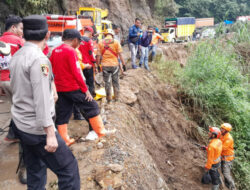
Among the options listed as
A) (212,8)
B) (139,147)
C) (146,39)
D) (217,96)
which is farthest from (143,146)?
(212,8)

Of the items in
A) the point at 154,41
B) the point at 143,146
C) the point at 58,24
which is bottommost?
the point at 143,146

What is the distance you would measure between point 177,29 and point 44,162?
27.6 metres

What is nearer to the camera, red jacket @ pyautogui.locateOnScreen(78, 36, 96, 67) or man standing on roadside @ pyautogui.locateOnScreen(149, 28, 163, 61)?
red jacket @ pyautogui.locateOnScreen(78, 36, 96, 67)

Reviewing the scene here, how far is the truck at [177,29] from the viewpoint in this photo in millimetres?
24958

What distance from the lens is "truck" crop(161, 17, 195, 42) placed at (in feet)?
81.9

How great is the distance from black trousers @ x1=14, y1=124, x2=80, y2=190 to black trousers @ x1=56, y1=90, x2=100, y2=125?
135 centimetres

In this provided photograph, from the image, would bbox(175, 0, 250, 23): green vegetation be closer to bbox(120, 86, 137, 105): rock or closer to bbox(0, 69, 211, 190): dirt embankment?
bbox(0, 69, 211, 190): dirt embankment

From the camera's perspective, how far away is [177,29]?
2697cm

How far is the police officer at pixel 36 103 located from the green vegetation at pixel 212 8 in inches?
1643

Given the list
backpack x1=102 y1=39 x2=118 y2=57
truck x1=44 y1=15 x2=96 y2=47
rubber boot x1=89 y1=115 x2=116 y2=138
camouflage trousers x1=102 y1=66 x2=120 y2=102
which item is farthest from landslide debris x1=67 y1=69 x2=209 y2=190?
truck x1=44 y1=15 x2=96 y2=47

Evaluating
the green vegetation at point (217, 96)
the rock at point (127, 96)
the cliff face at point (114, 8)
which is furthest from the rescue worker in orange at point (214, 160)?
the cliff face at point (114, 8)

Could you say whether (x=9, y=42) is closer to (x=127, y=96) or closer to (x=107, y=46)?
(x=107, y=46)

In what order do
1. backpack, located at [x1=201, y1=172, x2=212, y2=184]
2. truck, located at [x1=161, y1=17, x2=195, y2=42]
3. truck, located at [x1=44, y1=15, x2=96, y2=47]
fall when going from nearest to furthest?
1. backpack, located at [x1=201, y1=172, x2=212, y2=184]
2. truck, located at [x1=44, y1=15, x2=96, y2=47]
3. truck, located at [x1=161, y1=17, x2=195, y2=42]

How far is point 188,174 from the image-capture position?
577cm
